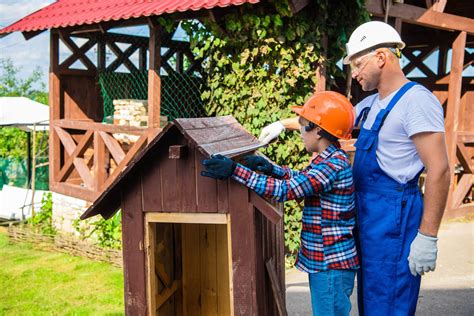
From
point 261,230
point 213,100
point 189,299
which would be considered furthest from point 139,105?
point 261,230

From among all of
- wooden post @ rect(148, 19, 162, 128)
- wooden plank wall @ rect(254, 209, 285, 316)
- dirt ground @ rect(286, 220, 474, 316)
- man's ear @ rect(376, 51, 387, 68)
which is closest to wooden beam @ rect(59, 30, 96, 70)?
wooden post @ rect(148, 19, 162, 128)

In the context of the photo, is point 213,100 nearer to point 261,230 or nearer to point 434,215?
point 261,230

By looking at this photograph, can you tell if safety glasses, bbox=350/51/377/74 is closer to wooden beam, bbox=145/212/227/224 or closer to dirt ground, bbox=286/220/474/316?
wooden beam, bbox=145/212/227/224

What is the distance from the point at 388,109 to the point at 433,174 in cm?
45

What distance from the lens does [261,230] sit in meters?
3.35

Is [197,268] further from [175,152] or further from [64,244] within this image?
[64,244]

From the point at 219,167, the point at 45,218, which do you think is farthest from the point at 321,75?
the point at 45,218

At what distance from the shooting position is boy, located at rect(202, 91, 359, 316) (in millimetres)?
3055

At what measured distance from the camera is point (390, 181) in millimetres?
3154

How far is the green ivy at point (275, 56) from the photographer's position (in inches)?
262

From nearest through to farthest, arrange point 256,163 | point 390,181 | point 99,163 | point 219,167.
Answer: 1. point 219,167
2. point 390,181
3. point 256,163
4. point 99,163

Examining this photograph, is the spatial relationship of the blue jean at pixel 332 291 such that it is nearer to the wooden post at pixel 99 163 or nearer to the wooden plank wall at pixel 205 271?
the wooden plank wall at pixel 205 271

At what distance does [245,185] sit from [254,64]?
428 centimetres

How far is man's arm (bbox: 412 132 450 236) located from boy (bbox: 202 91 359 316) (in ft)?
1.25
